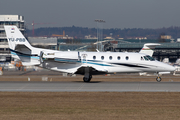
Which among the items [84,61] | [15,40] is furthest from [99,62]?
[15,40]

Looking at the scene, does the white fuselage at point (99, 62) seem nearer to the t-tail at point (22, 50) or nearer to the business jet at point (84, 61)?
the business jet at point (84, 61)

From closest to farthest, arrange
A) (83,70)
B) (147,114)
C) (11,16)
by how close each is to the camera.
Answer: (147,114) < (83,70) < (11,16)

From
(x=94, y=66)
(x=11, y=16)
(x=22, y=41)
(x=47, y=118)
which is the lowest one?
(x=47, y=118)

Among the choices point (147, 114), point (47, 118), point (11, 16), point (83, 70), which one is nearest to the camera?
point (47, 118)

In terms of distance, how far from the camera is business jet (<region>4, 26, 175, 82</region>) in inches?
1280

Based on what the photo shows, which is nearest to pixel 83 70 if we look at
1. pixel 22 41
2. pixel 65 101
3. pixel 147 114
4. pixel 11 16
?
pixel 22 41

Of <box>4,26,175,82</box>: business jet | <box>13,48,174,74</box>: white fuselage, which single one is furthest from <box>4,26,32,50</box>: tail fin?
<box>13,48,174,74</box>: white fuselage

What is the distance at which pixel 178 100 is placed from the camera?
20766mm

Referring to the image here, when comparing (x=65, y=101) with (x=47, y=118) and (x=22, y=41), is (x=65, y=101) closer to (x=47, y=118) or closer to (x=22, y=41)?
(x=47, y=118)

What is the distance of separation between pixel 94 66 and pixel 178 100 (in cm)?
1332

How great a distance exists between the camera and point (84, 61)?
107 feet

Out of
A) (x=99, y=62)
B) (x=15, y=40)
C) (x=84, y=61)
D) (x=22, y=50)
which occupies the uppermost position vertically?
(x=15, y=40)

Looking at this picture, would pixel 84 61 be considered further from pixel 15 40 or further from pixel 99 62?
pixel 15 40

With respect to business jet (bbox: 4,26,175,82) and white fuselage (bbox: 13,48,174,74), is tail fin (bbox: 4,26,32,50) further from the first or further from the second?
white fuselage (bbox: 13,48,174,74)
